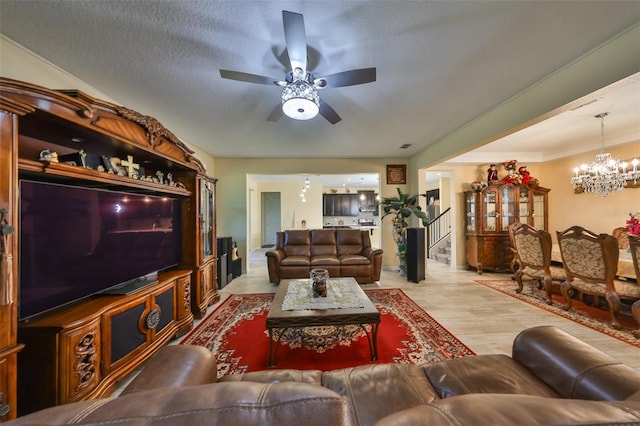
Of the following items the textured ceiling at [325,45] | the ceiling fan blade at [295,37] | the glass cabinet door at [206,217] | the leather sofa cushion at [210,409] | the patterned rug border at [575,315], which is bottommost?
the patterned rug border at [575,315]

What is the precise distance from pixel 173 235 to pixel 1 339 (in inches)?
60.7

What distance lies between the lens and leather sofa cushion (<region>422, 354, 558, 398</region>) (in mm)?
1005

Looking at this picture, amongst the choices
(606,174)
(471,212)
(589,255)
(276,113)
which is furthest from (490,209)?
(276,113)

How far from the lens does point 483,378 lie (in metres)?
1.06

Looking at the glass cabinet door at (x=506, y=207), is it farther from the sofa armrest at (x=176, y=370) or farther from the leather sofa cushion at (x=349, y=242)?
the sofa armrest at (x=176, y=370)

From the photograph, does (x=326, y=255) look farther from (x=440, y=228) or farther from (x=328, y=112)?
(x=440, y=228)

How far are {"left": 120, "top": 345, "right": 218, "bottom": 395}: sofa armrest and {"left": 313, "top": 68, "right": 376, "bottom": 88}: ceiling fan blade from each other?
1.89 m

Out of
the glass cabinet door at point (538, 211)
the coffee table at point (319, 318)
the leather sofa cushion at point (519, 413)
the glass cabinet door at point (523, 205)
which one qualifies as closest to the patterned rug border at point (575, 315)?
the glass cabinet door at point (523, 205)

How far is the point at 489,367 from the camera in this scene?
44.6 inches

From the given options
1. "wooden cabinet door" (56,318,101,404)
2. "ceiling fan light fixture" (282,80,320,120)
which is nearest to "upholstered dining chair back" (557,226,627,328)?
"ceiling fan light fixture" (282,80,320,120)

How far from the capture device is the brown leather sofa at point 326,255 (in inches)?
154

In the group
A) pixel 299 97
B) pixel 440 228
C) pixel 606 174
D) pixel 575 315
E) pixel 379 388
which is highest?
pixel 299 97

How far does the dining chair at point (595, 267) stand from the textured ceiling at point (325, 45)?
1805 millimetres

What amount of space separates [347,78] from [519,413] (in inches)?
74.0
